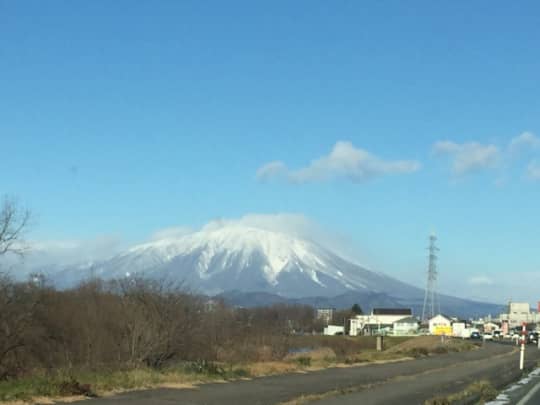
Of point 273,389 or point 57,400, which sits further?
point 273,389

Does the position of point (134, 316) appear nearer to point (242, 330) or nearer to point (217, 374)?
point (217, 374)

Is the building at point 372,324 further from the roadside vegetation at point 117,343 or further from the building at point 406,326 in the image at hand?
the roadside vegetation at point 117,343

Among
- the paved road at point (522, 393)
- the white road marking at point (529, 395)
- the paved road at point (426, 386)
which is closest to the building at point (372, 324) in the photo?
the paved road at point (426, 386)

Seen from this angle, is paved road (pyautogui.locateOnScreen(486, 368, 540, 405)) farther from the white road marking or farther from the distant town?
the distant town

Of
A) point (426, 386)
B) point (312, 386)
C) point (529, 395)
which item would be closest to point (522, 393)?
point (529, 395)

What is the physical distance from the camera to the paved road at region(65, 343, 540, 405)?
16.7m

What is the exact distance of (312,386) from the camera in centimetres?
2141

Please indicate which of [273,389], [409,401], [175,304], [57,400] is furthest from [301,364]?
[57,400]

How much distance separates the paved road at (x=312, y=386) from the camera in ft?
54.6

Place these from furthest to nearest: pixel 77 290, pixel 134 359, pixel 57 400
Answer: pixel 77 290
pixel 134 359
pixel 57 400

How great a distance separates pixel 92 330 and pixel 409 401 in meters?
18.5

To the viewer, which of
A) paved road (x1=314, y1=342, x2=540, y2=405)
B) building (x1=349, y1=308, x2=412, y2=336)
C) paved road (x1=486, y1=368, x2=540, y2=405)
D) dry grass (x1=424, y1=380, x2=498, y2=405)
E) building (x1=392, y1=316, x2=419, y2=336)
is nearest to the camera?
dry grass (x1=424, y1=380, x2=498, y2=405)

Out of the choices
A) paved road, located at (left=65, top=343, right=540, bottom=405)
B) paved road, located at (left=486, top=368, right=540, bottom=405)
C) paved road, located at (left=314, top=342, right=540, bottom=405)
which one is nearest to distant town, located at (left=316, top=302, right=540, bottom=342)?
paved road, located at (left=314, top=342, right=540, bottom=405)

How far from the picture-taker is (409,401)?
1795 cm
